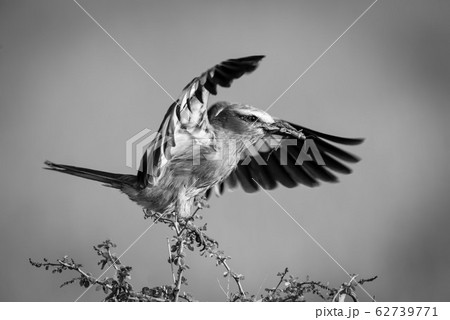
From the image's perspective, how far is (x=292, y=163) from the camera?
2680 mm

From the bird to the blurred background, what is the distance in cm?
70

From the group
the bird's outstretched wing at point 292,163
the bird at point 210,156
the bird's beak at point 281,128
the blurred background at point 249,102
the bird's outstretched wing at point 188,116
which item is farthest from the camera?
the blurred background at point 249,102

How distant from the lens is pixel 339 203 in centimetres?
350

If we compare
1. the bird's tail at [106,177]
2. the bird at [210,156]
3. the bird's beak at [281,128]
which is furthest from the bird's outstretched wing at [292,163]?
the bird's tail at [106,177]

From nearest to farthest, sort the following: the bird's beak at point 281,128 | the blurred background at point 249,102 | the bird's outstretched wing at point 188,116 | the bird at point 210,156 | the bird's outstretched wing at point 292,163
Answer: the bird's outstretched wing at point 188,116, the bird at point 210,156, the bird's beak at point 281,128, the bird's outstretched wing at point 292,163, the blurred background at point 249,102

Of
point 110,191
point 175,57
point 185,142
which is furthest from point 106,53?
point 185,142

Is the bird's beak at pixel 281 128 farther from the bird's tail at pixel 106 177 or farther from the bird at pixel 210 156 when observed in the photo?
the bird's tail at pixel 106 177

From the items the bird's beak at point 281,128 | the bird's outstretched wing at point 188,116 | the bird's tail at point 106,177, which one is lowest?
the bird's tail at point 106,177

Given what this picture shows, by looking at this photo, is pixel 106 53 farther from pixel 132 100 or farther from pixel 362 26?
pixel 362 26

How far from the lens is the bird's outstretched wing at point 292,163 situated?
8.61 feet

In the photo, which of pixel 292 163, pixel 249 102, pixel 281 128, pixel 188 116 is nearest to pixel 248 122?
pixel 281 128

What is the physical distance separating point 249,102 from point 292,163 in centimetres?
70

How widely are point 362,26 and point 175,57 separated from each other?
4.17ft

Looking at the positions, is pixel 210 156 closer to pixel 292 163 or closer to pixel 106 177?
pixel 106 177
